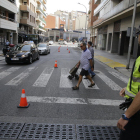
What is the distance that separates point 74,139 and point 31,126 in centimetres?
102

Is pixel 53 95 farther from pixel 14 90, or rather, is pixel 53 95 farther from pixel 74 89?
pixel 14 90

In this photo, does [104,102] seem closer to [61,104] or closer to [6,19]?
[61,104]

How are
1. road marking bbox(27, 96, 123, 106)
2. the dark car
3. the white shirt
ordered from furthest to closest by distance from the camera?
the dark car, the white shirt, road marking bbox(27, 96, 123, 106)

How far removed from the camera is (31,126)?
345cm

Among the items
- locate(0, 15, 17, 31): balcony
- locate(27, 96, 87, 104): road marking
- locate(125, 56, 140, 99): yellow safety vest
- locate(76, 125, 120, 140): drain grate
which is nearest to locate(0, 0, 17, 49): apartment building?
locate(0, 15, 17, 31): balcony

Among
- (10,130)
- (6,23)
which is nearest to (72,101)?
(10,130)

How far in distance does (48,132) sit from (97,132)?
1.02m

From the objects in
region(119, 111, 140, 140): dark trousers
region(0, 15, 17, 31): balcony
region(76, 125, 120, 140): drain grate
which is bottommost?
region(76, 125, 120, 140): drain grate

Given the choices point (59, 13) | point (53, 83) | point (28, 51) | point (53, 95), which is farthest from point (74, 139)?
point (59, 13)

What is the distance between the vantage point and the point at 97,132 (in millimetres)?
3299

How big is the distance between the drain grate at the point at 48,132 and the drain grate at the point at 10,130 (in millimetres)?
113

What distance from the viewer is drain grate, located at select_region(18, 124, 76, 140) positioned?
3100mm

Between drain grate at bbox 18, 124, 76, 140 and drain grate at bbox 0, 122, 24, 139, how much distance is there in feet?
0.37

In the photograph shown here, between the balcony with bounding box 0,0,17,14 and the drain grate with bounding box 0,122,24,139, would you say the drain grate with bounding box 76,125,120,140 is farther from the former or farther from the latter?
the balcony with bounding box 0,0,17,14
